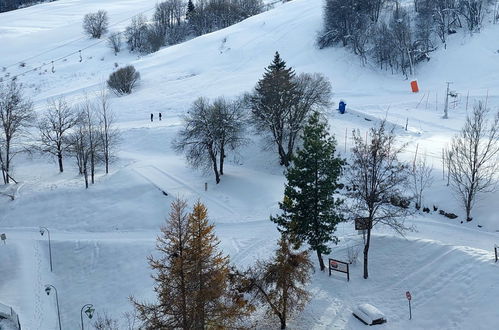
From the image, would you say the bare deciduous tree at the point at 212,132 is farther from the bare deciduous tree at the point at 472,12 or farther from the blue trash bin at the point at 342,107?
the bare deciduous tree at the point at 472,12

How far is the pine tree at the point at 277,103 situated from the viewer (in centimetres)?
4316

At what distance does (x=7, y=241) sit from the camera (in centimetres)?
3941

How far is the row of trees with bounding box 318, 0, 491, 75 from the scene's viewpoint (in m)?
68.9

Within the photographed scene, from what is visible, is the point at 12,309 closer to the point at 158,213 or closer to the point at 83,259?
the point at 83,259

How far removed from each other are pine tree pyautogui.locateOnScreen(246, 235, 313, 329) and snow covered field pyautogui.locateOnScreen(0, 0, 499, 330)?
147 centimetres

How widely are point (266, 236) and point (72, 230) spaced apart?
1548cm

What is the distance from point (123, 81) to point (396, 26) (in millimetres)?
36803

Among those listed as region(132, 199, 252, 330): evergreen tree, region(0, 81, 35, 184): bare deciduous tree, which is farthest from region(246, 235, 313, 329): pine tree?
region(0, 81, 35, 184): bare deciduous tree

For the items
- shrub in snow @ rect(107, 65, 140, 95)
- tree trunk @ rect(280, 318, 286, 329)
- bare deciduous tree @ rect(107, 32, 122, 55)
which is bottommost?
tree trunk @ rect(280, 318, 286, 329)

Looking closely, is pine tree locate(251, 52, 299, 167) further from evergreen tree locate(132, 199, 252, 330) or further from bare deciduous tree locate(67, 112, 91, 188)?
evergreen tree locate(132, 199, 252, 330)

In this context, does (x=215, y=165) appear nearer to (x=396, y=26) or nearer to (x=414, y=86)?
(x=414, y=86)

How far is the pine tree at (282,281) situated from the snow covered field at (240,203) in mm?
1474

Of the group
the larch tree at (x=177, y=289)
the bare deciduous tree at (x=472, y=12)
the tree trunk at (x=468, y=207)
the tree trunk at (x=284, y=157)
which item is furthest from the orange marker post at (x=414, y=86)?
the larch tree at (x=177, y=289)

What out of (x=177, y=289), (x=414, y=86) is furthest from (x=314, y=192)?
(x=414, y=86)
